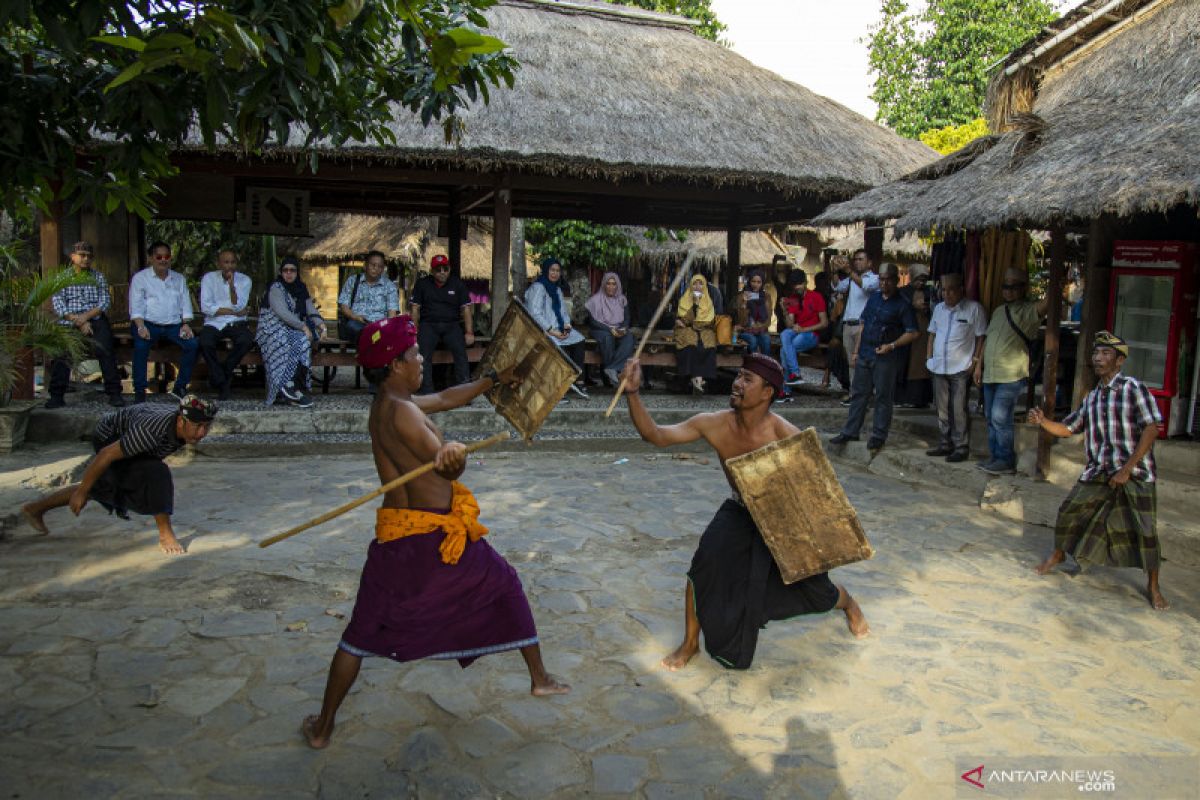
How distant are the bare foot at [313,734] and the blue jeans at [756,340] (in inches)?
384

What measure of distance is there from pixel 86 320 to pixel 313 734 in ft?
25.6

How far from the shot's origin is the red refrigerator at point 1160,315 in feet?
26.3

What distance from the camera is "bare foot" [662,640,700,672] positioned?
169 inches

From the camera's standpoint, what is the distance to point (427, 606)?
11.5ft

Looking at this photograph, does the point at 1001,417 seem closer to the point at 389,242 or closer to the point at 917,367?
the point at 917,367

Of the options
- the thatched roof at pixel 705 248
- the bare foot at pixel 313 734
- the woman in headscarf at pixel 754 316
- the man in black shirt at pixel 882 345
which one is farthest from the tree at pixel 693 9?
the bare foot at pixel 313 734

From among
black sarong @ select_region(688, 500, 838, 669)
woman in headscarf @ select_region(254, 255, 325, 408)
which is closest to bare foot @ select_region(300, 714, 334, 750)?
black sarong @ select_region(688, 500, 838, 669)

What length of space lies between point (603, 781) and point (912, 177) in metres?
7.91

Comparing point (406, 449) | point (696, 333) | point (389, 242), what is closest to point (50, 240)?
point (696, 333)

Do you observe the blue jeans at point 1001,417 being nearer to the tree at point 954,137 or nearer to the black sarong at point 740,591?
the black sarong at point 740,591

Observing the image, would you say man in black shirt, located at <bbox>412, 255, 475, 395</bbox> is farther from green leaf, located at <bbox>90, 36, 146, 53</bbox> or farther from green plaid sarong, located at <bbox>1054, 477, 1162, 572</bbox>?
green leaf, located at <bbox>90, 36, 146, 53</bbox>

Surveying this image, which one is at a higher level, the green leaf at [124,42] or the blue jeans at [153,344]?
the green leaf at [124,42]

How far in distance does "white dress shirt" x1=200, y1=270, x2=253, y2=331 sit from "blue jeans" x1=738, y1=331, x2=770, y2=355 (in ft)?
20.5

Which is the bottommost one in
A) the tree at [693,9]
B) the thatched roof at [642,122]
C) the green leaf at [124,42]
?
the green leaf at [124,42]
